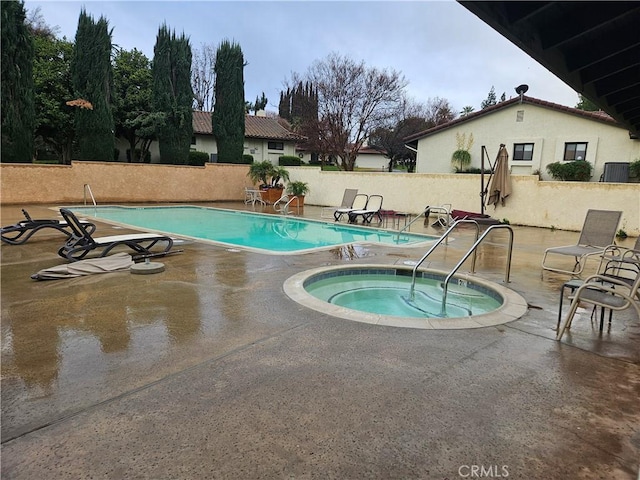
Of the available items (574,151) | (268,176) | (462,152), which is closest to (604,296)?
(268,176)

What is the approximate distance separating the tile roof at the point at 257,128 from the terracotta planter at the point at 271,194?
13330 millimetres

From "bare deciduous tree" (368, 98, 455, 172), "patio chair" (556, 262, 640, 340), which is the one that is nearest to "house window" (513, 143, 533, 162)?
"bare deciduous tree" (368, 98, 455, 172)

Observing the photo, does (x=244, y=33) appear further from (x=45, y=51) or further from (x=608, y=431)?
(x=608, y=431)

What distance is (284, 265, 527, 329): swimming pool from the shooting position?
4430 millimetres

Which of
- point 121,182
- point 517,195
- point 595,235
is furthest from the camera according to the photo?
point 121,182

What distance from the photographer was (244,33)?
24625 millimetres

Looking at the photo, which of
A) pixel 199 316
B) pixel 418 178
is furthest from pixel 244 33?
pixel 199 316

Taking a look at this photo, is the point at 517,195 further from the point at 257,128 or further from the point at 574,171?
the point at 257,128

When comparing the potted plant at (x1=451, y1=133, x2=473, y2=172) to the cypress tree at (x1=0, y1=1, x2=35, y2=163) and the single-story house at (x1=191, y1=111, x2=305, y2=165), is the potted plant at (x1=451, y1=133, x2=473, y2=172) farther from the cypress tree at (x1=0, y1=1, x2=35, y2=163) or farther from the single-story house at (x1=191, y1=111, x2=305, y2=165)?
the cypress tree at (x1=0, y1=1, x2=35, y2=163)

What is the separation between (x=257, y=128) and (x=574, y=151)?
74.7 ft

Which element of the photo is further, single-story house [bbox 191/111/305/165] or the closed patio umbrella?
single-story house [bbox 191/111/305/165]

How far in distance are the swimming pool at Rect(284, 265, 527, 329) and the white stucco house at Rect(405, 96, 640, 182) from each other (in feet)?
46.3

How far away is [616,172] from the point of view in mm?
18031

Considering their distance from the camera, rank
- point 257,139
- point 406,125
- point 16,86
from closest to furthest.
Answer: point 16,86 → point 257,139 → point 406,125
